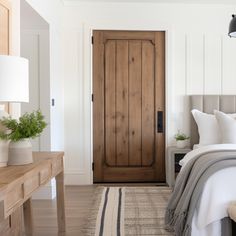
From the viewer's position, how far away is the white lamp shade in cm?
163

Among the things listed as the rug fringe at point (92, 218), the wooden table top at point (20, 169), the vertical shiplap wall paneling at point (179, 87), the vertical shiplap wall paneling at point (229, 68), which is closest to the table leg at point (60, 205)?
the rug fringe at point (92, 218)

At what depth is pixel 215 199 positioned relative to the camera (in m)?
2.11

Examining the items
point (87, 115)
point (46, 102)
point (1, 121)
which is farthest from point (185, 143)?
point (1, 121)

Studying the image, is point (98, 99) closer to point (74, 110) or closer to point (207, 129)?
point (74, 110)

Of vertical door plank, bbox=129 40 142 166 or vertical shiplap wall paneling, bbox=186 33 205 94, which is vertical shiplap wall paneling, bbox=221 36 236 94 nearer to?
vertical shiplap wall paneling, bbox=186 33 205 94

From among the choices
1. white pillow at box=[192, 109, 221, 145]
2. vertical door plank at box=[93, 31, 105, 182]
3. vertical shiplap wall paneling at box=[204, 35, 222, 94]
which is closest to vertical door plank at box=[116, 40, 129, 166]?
vertical door plank at box=[93, 31, 105, 182]

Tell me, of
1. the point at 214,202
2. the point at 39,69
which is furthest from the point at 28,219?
the point at 39,69

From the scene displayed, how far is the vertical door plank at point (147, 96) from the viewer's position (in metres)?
4.39

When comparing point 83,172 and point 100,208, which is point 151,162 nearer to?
point 83,172

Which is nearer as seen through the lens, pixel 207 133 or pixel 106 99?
pixel 207 133

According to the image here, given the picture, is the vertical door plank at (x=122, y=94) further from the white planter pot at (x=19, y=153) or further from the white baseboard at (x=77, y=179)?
the white planter pot at (x=19, y=153)

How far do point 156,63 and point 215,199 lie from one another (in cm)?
270

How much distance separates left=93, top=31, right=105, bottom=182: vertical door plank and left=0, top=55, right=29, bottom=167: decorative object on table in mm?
2578

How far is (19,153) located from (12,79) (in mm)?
489
